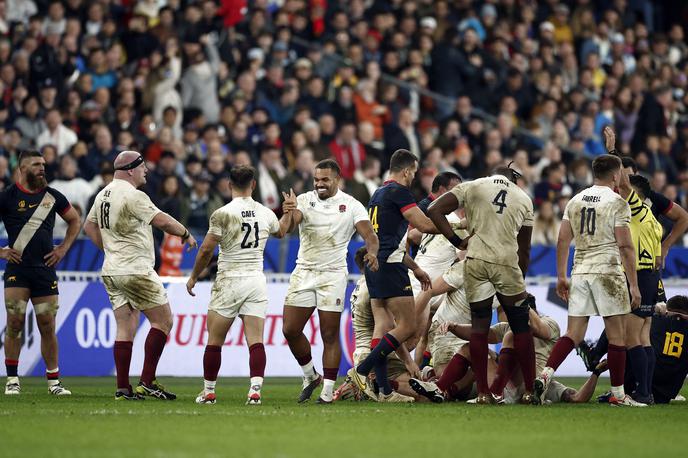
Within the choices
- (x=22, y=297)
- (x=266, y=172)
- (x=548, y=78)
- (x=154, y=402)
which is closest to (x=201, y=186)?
(x=266, y=172)

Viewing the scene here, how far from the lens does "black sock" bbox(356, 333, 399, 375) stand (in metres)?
13.1

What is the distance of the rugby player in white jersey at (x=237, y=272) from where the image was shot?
42.3 ft

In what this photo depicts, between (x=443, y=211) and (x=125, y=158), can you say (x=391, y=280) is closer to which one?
(x=443, y=211)

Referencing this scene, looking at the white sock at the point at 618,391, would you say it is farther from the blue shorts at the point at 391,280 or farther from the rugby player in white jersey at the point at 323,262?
the rugby player in white jersey at the point at 323,262

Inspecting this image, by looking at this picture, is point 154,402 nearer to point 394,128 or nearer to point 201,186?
point 201,186

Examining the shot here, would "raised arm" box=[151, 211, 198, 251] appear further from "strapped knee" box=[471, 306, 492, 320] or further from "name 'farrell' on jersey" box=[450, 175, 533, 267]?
"strapped knee" box=[471, 306, 492, 320]

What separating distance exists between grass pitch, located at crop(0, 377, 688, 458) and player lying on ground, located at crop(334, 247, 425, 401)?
50 cm

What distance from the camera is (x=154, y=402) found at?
1321 centimetres

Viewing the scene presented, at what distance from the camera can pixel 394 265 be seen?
528 inches

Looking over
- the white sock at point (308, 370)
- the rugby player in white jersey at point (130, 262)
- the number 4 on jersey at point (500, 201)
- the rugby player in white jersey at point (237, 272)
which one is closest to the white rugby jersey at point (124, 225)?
the rugby player in white jersey at point (130, 262)

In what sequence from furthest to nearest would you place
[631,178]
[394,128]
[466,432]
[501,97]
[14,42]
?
[501,97], [394,128], [14,42], [631,178], [466,432]

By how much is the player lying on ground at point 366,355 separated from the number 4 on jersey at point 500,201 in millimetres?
1715

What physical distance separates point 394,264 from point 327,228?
790 mm

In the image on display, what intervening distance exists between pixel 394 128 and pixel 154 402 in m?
11.6
